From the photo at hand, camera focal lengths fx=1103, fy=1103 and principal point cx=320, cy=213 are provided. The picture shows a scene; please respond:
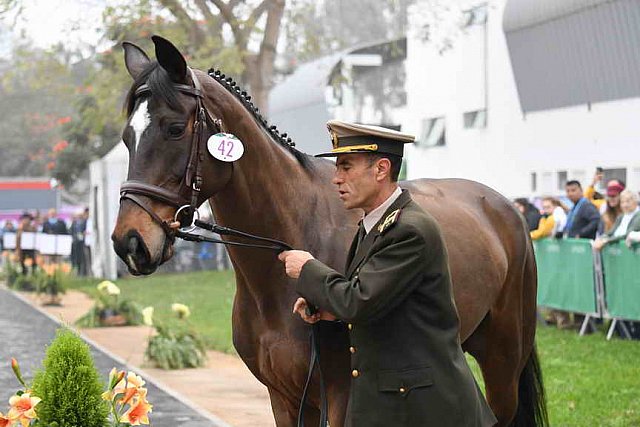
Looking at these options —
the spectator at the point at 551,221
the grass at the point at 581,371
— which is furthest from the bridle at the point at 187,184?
the spectator at the point at 551,221

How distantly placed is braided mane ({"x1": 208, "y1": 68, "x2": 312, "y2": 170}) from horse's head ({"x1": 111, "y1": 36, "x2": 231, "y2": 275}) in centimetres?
32

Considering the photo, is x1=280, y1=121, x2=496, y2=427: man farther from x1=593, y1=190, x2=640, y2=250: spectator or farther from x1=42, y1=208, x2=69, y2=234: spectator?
x1=42, y1=208, x2=69, y2=234: spectator

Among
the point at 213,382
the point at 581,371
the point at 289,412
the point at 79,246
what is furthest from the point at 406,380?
the point at 79,246

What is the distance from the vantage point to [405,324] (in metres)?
3.83

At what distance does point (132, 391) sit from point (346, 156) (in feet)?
5.75

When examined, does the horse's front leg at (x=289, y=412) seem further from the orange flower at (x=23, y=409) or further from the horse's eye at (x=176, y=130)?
the horse's eye at (x=176, y=130)

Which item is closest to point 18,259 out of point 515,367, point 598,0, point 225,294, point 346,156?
point 225,294

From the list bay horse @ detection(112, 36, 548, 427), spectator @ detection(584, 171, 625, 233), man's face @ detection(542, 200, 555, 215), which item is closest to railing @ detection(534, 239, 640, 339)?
spectator @ detection(584, 171, 625, 233)

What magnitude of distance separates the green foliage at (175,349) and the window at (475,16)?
569 inches

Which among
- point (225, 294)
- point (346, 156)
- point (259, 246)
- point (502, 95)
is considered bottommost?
point (225, 294)

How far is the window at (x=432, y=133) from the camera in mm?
27484

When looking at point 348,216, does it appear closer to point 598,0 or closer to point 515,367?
point 515,367

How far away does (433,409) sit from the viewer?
3.83 meters

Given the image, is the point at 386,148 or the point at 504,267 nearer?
the point at 386,148
